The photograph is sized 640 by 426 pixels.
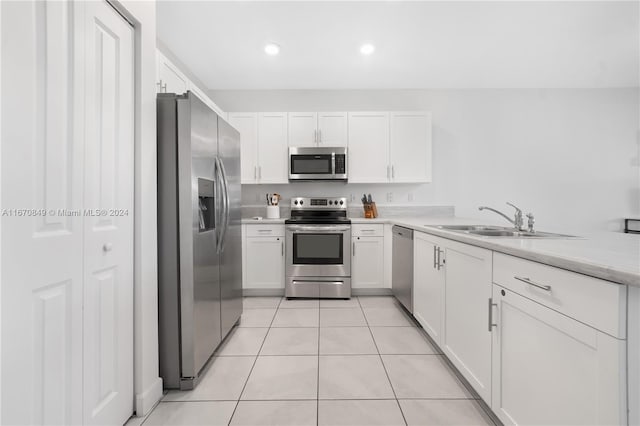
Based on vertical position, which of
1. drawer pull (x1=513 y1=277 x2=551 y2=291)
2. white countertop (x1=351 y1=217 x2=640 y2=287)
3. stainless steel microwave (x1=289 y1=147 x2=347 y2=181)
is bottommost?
drawer pull (x1=513 y1=277 x2=551 y2=291)

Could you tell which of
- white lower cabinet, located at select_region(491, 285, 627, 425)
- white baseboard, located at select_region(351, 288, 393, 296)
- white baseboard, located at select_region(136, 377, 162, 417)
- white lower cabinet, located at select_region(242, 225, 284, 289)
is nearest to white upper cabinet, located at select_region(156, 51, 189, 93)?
white lower cabinet, located at select_region(242, 225, 284, 289)

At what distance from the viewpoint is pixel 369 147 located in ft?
12.8

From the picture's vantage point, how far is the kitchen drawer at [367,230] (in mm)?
3627

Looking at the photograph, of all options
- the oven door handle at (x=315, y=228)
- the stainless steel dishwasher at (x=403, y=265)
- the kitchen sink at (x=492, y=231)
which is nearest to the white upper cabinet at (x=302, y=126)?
the oven door handle at (x=315, y=228)

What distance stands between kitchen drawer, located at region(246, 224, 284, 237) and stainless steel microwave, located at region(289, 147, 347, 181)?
0.68m

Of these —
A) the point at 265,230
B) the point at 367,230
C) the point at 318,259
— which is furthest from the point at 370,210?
the point at 265,230

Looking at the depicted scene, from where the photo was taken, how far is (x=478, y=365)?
61.1 inches

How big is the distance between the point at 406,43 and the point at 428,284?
238cm

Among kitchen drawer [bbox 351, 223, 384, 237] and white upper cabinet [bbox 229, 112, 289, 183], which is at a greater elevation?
white upper cabinet [bbox 229, 112, 289, 183]

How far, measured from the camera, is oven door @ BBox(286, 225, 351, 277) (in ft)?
11.6

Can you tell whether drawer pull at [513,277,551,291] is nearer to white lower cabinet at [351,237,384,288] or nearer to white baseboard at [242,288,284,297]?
white lower cabinet at [351,237,384,288]

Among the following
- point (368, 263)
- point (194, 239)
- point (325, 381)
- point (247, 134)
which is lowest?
point (325, 381)

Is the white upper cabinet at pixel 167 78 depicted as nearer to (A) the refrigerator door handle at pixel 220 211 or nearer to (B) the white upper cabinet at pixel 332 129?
(A) the refrigerator door handle at pixel 220 211

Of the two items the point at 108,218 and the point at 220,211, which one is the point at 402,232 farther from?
the point at 108,218
